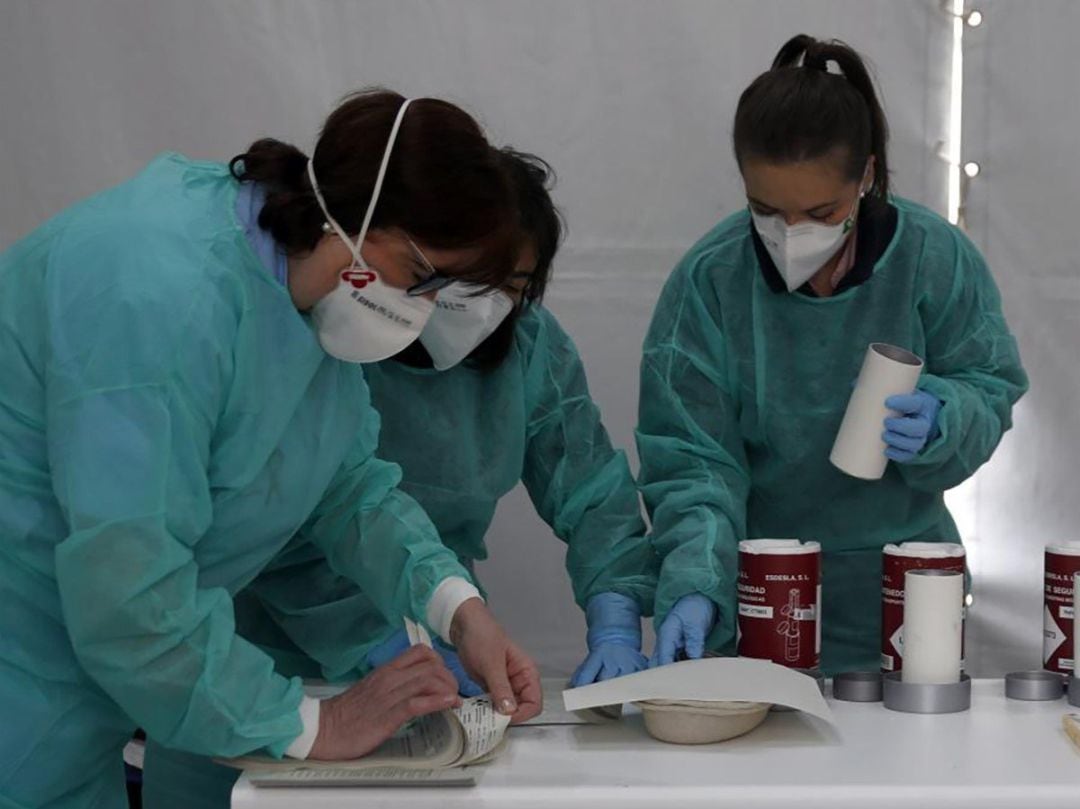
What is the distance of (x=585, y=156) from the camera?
262cm

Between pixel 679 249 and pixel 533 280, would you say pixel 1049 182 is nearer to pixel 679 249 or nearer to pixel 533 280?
pixel 679 249

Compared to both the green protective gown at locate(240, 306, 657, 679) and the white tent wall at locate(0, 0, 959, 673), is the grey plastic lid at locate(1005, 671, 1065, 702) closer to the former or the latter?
the green protective gown at locate(240, 306, 657, 679)

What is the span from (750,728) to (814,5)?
5.14ft

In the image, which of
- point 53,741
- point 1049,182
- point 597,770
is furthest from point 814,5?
point 53,741

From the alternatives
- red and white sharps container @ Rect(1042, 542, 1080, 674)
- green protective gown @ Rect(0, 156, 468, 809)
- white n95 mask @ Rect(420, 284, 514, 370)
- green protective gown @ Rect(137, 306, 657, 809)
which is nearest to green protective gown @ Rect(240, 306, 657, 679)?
green protective gown @ Rect(137, 306, 657, 809)

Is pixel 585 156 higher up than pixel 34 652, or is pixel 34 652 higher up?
pixel 585 156

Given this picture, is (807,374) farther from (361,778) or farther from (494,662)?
(361,778)

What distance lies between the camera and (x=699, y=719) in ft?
4.66

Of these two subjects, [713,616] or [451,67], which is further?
[451,67]

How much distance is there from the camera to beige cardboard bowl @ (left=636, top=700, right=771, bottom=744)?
1.42 m

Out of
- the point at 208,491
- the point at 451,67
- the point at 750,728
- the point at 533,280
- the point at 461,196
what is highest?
the point at 451,67

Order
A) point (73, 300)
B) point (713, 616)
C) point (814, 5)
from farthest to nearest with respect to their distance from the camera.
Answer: point (814, 5) → point (713, 616) → point (73, 300)

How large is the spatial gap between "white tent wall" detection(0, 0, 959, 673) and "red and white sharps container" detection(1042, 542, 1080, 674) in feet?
3.70

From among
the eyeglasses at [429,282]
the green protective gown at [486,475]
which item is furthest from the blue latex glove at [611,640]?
the eyeglasses at [429,282]
